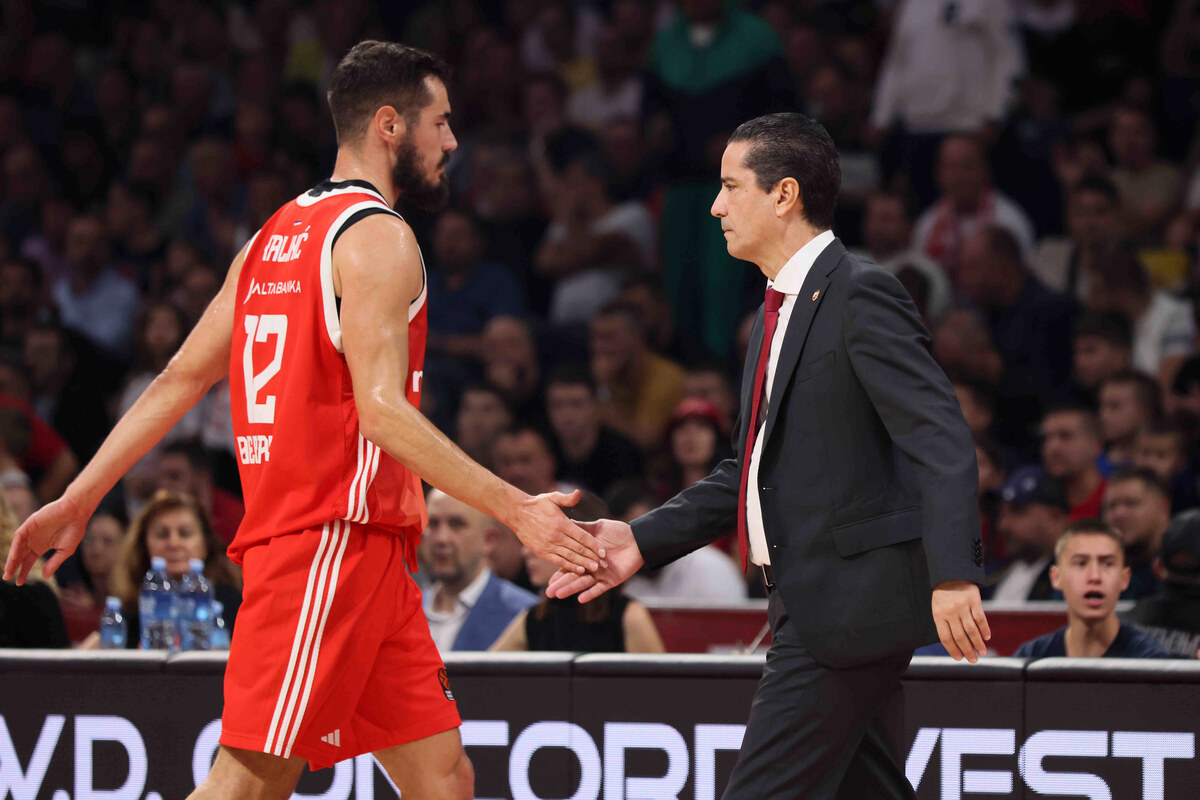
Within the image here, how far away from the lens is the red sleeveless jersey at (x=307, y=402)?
3.09 m

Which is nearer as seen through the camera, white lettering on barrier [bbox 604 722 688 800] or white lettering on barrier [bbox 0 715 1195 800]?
white lettering on barrier [bbox 0 715 1195 800]

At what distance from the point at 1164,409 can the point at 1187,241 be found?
48.8 inches

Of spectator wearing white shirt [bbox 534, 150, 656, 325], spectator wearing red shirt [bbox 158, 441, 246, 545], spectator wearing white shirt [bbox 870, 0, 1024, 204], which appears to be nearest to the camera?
spectator wearing red shirt [bbox 158, 441, 246, 545]

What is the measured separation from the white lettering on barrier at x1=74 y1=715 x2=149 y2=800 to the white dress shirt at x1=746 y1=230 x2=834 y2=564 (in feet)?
7.01

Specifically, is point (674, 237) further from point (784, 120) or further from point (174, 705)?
point (784, 120)

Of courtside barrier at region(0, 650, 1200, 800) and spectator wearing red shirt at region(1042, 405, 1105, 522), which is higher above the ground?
spectator wearing red shirt at region(1042, 405, 1105, 522)

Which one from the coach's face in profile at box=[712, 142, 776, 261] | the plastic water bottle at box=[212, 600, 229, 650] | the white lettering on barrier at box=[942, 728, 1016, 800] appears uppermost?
the coach's face in profile at box=[712, 142, 776, 261]

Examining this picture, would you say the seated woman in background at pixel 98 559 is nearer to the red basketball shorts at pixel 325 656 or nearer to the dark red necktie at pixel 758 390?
the red basketball shorts at pixel 325 656

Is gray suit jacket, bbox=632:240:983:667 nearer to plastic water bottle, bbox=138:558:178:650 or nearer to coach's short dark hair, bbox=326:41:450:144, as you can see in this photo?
coach's short dark hair, bbox=326:41:450:144

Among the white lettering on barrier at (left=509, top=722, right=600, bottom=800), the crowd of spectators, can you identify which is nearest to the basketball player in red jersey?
the white lettering on barrier at (left=509, top=722, right=600, bottom=800)

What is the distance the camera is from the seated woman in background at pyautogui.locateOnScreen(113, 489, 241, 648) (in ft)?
18.8

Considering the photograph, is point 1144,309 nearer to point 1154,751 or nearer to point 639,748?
point 1154,751

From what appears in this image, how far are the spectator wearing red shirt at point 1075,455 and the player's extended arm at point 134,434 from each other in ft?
15.1

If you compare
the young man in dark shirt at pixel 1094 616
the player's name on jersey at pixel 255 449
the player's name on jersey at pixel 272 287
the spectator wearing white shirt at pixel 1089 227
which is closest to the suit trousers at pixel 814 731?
the player's name on jersey at pixel 255 449
